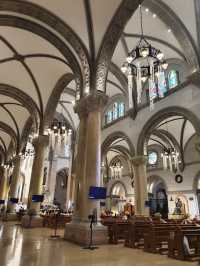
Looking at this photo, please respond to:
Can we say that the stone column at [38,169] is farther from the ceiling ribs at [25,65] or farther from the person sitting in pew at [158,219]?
the person sitting in pew at [158,219]

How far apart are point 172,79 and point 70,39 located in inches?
307

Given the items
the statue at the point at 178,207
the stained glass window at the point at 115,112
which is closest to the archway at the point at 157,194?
the statue at the point at 178,207

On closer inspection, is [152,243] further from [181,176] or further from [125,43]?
[181,176]

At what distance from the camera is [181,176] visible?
848 inches

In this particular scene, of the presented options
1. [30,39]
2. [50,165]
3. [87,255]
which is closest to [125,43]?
[30,39]

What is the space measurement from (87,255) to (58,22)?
982 centimetres

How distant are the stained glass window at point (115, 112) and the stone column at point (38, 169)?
697cm

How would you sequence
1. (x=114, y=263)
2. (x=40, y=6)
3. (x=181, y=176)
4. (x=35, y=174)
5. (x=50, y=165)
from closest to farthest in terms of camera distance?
(x=114, y=263) → (x=40, y=6) → (x=35, y=174) → (x=181, y=176) → (x=50, y=165)

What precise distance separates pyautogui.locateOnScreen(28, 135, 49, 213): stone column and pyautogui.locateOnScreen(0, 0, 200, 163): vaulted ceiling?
1.11 metres

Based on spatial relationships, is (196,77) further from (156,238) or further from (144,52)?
(156,238)

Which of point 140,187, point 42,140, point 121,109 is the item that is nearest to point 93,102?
point 42,140

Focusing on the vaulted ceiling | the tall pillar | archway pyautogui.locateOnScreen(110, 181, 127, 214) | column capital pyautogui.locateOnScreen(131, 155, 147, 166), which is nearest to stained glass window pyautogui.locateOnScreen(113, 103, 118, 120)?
the vaulted ceiling

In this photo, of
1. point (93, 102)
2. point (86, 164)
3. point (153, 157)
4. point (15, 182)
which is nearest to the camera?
point (86, 164)

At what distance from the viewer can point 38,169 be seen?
49.1 ft
